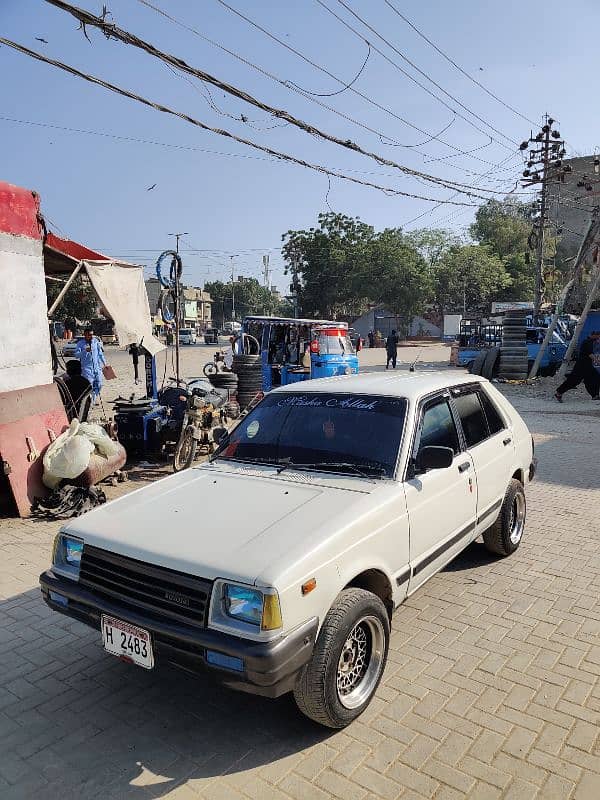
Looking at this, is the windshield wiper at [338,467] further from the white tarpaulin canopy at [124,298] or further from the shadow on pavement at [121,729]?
the white tarpaulin canopy at [124,298]

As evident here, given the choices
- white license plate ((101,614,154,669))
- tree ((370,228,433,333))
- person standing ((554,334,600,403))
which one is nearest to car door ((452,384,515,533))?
white license plate ((101,614,154,669))

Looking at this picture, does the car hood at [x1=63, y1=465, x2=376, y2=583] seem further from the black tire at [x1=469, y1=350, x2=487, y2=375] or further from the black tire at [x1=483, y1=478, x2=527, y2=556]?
the black tire at [x1=469, y1=350, x2=487, y2=375]

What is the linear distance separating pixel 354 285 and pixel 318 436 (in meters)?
48.1

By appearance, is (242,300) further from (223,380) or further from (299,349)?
(223,380)

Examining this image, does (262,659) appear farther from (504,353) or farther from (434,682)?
(504,353)

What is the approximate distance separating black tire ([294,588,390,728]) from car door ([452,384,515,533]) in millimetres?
1612

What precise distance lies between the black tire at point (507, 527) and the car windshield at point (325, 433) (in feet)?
5.68

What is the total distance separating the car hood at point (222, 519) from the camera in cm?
263

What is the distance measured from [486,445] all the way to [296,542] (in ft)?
7.86

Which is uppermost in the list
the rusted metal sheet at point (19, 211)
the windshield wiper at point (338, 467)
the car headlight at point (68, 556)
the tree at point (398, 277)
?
the tree at point (398, 277)

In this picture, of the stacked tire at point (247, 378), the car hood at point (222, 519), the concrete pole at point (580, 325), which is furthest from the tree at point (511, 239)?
the car hood at point (222, 519)

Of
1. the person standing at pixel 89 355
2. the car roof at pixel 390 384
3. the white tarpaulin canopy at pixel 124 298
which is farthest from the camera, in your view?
the person standing at pixel 89 355

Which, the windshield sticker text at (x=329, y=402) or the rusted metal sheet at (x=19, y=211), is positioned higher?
the rusted metal sheet at (x=19, y=211)

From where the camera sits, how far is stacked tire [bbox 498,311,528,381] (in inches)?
752
